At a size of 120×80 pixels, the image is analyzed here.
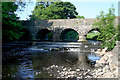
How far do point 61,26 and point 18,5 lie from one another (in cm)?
740

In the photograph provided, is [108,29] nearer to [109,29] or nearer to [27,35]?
[109,29]

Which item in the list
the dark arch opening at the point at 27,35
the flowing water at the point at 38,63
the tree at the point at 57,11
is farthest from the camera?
the tree at the point at 57,11

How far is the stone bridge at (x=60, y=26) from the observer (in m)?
18.6

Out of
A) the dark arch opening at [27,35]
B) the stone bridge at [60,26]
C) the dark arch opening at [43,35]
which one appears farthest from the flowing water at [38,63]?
the dark arch opening at [43,35]

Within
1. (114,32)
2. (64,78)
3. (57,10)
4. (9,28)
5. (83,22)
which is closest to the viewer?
(64,78)

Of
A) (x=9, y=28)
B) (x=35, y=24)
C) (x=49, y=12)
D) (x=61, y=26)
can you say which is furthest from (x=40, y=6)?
(x=9, y=28)

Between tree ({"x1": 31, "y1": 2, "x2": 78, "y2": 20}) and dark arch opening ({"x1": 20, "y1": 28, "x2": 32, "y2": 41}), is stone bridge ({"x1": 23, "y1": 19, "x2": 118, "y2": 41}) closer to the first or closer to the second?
dark arch opening ({"x1": 20, "y1": 28, "x2": 32, "y2": 41})

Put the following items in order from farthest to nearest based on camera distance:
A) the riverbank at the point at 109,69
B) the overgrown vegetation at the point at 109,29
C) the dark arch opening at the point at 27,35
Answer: the dark arch opening at the point at 27,35 → the overgrown vegetation at the point at 109,29 → the riverbank at the point at 109,69

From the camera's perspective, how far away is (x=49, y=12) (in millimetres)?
28438

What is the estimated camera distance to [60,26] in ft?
64.4

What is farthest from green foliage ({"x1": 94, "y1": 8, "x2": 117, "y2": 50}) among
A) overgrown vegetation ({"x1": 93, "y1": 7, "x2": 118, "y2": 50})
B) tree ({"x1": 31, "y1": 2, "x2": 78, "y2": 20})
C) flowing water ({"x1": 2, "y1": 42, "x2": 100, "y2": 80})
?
tree ({"x1": 31, "y1": 2, "x2": 78, "y2": 20})

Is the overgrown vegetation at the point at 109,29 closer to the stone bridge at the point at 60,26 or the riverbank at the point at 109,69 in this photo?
the riverbank at the point at 109,69

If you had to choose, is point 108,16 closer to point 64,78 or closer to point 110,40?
point 110,40

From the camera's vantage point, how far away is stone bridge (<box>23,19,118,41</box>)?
18.6 metres
